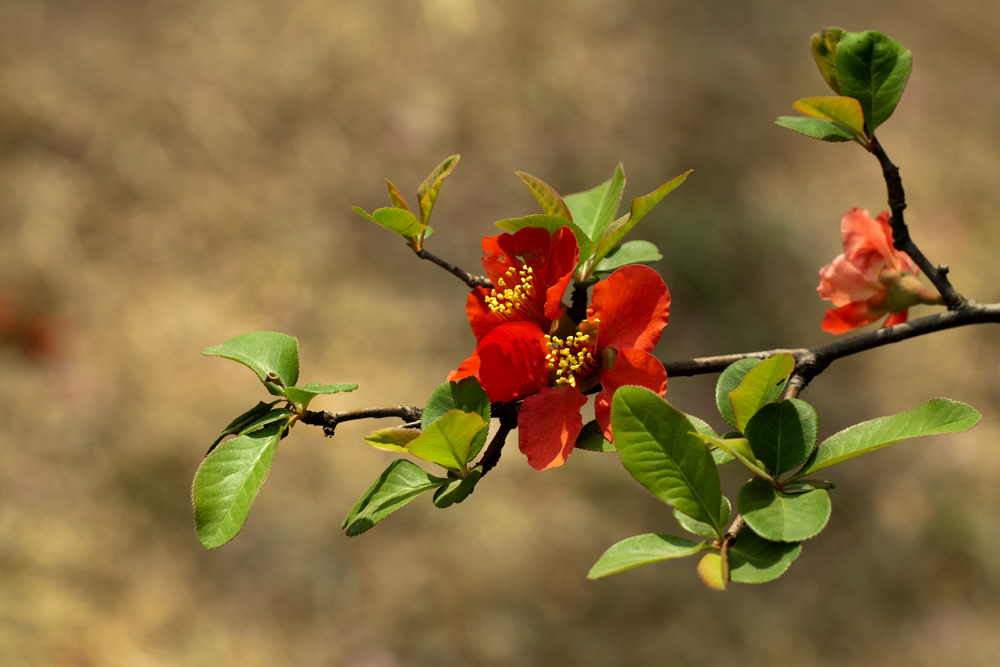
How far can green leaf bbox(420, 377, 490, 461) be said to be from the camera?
1.70 ft

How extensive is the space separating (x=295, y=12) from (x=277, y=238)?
0.98 metres

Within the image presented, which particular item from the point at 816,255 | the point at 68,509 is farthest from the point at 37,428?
the point at 816,255

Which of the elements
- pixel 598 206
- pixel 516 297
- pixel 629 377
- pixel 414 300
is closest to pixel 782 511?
pixel 629 377

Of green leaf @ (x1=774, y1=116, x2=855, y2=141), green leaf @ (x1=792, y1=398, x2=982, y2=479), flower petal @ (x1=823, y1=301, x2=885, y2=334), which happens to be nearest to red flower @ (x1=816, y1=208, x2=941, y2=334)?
flower petal @ (x1=823, y1=301, x2=885, y2=334)

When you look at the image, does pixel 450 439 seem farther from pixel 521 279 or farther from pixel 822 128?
pixel 822 128

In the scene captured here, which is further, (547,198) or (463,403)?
(547,198)

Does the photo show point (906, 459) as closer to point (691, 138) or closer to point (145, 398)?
point (691, 138)

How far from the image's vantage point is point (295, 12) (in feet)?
9.21

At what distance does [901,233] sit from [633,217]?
25cm

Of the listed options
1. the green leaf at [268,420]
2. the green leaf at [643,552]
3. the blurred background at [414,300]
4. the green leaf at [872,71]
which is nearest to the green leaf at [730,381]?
A: the green leaf at [643,552]

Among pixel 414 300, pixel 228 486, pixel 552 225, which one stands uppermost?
pixel 552 225

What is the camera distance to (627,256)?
664mm

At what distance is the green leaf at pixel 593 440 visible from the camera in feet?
1.70

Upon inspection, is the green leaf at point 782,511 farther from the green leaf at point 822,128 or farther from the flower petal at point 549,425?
the green leaf at point 822,128
